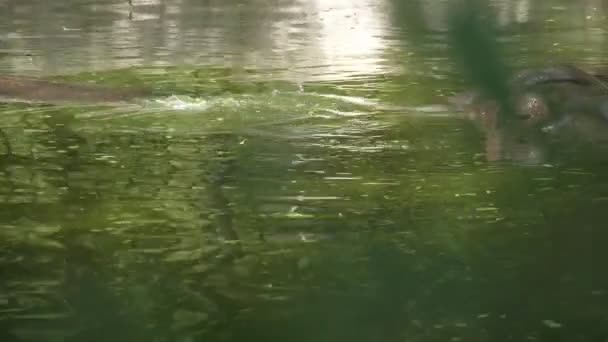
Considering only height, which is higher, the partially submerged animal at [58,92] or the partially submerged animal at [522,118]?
the partially submerged animal at [522,118]

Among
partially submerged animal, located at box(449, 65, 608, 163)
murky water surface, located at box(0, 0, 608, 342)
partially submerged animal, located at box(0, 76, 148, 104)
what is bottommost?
partially submerged animal, located at box(0, 76, 148, 104)

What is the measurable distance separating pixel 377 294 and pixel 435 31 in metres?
0.14

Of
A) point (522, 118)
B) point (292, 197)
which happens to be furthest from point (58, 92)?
point (522, 118)

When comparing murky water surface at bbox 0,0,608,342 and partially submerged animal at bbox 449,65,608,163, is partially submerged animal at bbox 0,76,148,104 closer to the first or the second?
murky water surface at bbox 0,0,608,342

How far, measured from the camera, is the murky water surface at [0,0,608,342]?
537 mm

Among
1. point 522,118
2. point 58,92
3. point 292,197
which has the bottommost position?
point 58,92

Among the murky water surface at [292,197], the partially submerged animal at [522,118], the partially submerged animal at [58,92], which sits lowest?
the partially submerged animal at [58,92]

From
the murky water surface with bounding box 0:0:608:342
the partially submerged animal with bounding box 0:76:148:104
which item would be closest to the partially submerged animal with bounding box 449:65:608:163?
the murky water surface with bounding box 0:0:608:342

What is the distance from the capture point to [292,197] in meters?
0.69

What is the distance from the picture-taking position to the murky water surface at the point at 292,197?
1.76ft

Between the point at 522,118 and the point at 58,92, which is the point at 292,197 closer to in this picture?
the point at 522,118

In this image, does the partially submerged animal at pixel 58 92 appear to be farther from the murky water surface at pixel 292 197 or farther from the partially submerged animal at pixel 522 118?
the partially submerged animal at pixel 522 118

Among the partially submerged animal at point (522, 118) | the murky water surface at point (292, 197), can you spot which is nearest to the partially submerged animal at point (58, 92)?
the murky water surface at point (292, 197)

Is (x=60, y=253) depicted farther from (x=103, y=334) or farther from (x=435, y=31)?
(x=435, y=31)
